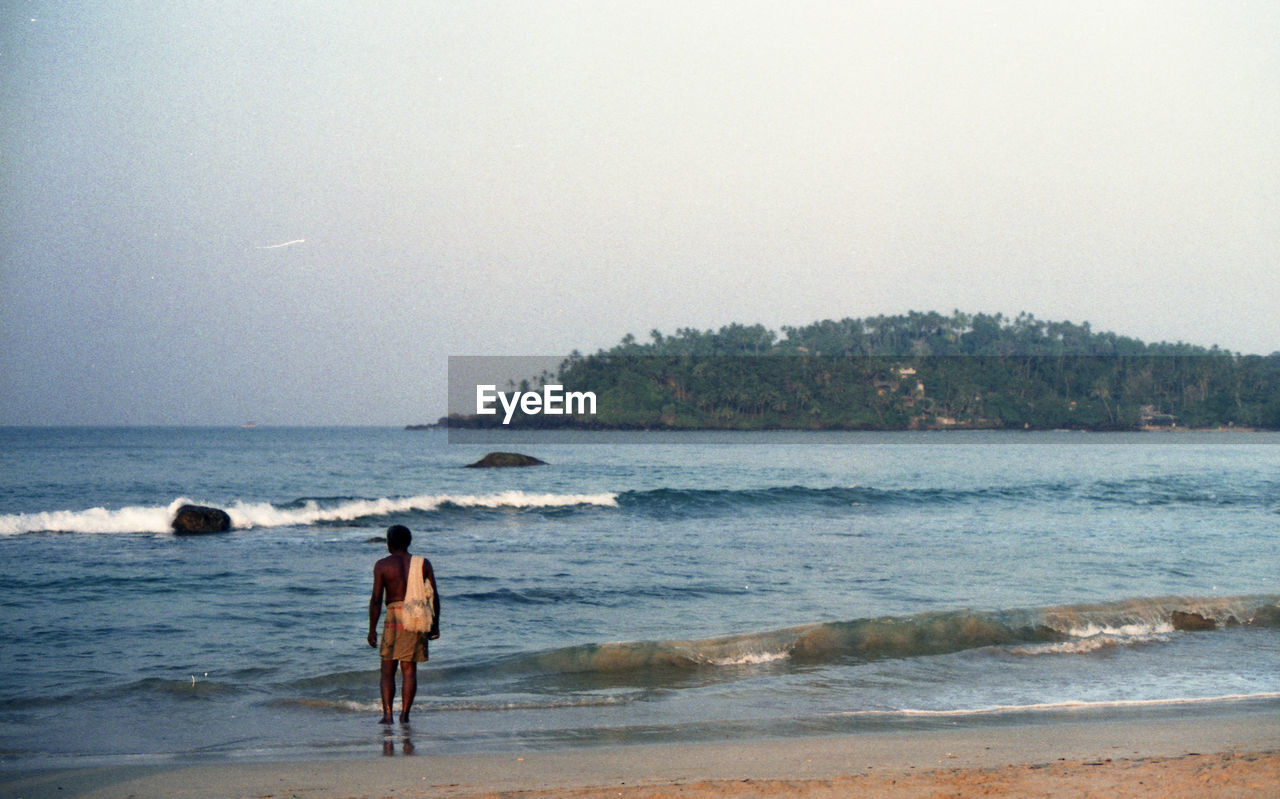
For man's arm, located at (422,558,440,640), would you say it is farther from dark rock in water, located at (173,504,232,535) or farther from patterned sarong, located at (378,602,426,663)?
dark rock in water, located at (173,504,232,535)

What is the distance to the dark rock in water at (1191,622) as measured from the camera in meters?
12.2

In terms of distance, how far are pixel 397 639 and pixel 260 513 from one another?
18.4m

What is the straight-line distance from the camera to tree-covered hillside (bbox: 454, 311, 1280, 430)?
110688 millimetres

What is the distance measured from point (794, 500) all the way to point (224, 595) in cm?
2062

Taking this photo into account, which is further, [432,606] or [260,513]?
[260,513]

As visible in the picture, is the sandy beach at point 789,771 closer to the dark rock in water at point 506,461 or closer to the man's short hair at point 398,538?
the man's short hair at point 398,538

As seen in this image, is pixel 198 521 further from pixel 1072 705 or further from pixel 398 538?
pixel 1072 705

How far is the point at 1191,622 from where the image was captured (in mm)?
12344

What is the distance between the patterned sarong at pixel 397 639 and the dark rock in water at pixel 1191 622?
1009 centimetres

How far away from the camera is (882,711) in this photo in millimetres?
8203

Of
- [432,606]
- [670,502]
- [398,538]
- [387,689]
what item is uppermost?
[398,538]

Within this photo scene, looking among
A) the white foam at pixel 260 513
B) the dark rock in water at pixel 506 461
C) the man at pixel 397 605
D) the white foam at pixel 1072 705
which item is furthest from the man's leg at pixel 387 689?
the dark rock in water at pixel 506 461
